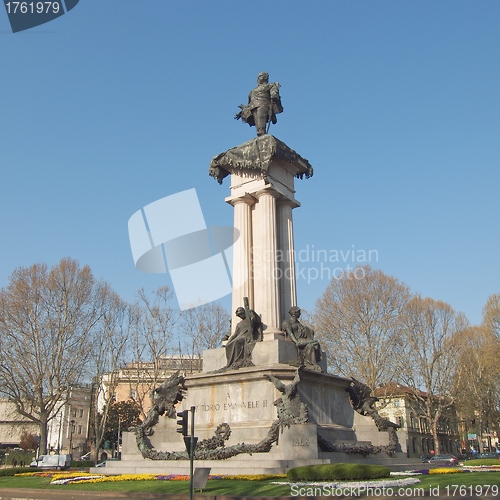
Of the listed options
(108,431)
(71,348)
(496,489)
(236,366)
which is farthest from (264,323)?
(108,431)

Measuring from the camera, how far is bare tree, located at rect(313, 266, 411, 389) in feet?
133

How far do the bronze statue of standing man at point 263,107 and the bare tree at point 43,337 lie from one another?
18.8 meters

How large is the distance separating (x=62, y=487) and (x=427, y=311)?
35763 mm

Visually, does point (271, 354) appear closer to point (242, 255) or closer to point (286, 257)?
point (242, 255)

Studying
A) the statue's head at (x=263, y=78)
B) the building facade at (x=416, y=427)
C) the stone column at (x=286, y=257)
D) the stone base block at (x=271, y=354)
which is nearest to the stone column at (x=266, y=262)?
the stone column at (x=286, y=257)

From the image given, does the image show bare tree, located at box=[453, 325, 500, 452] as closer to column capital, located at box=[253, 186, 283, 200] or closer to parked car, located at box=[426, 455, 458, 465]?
parked car, located at box=[426, 455, 458, 465]

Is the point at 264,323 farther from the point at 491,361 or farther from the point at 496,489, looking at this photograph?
the point at 491,361

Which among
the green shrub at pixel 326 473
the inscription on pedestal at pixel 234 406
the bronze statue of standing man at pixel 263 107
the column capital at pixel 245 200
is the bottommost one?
the green shrub at pixel 326 473

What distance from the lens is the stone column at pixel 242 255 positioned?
21.7 metres

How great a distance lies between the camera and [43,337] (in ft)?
120

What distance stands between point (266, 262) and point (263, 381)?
514cm

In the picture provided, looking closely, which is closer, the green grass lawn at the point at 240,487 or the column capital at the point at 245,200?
the green grass lawn at the point at 240,487

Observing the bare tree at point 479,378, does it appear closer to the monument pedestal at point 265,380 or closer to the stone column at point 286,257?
the stone column at point 286,257

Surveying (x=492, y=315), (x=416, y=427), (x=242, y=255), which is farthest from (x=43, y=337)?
(x=416, y=427)
